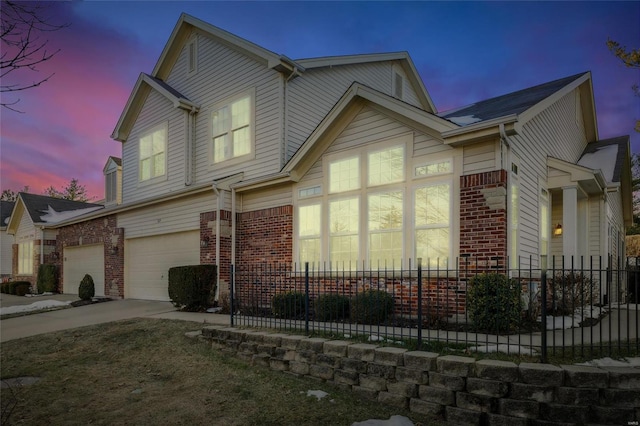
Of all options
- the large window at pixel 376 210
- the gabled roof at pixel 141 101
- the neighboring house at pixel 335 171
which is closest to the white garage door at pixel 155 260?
the neighboring house at pixel 335 171

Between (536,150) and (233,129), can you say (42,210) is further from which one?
(536,150)

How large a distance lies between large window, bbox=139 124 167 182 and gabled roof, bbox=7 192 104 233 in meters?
8.05

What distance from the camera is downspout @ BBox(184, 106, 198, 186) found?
45.9ft

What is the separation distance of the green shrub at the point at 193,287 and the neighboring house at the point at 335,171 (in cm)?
39

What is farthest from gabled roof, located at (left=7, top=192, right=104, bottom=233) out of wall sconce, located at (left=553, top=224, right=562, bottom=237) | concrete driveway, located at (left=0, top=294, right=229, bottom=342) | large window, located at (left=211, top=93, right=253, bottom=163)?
wall sconce, located at (left=553, top=224, right=562, bottom=237)

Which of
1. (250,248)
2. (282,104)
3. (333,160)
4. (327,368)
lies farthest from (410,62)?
(327,368)

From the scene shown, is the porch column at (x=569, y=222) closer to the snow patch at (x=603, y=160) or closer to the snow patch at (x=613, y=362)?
the snow patch at (x=603, y=160)

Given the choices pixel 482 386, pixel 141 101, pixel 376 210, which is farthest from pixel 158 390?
pixel 141 101

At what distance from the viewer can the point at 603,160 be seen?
12.1 metres

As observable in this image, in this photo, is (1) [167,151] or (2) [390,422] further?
(1) [167,151]

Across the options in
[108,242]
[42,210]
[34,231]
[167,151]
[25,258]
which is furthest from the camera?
A: [25,258]

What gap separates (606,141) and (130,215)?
58.5 feet

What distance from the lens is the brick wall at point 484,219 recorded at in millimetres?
6988

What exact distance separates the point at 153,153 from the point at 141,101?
2.42 m
